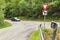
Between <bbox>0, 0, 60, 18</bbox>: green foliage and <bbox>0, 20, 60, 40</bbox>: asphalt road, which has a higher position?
<bbox>0, 20, 60, 40</bbox>: asphalt road

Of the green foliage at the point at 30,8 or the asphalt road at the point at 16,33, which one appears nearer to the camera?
the asphalt road at the point at 16,33

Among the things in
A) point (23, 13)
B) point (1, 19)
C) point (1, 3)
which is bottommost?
point (23, 13)

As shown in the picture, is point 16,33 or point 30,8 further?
point 30,8

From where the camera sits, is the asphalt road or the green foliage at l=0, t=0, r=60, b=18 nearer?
the asphalt road

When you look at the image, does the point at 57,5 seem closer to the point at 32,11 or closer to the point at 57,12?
the point at 57,12

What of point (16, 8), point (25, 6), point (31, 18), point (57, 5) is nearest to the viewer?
point (57, 5)

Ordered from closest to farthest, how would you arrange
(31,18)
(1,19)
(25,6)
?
(1,19)
(31,18)
(25,6)

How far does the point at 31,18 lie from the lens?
210ft

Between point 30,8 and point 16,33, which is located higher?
point 16,33

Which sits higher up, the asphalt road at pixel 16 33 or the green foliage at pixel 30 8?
the asphalt road at pixel 16 33

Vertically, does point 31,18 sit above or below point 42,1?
below

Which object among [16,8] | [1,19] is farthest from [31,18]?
[1,19]

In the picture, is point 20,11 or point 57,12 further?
point 20,11

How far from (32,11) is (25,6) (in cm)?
485
